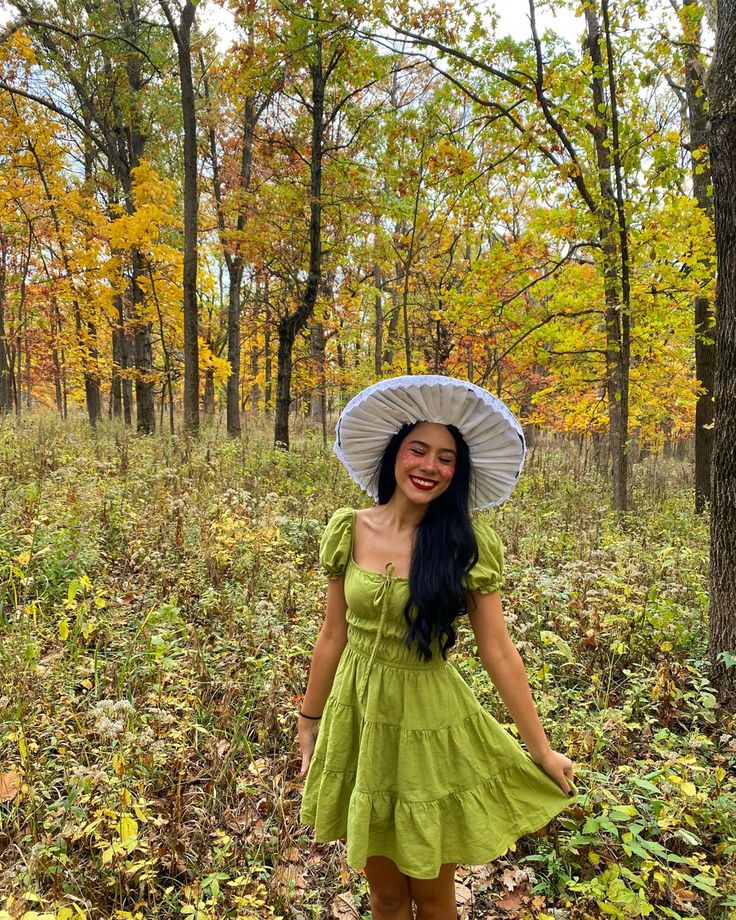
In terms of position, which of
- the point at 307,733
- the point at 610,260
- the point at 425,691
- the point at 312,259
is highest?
the point at 312,259

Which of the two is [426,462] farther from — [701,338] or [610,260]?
[701,338]

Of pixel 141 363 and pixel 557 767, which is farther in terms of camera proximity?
pixel 141 363

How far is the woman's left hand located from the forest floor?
2.16 feet

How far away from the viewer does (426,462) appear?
1.84 m

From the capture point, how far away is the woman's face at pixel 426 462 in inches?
72.7

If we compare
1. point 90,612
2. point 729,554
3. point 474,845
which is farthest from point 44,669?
point 729,554

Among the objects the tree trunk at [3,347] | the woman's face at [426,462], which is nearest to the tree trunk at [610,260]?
the woman's face at [426,462]

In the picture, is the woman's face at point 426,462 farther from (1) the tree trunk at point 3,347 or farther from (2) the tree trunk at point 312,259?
(1) the tree trunk at point 3,347

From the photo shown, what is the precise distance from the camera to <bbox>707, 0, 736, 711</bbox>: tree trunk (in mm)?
2959

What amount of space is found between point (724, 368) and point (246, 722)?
3.53 meters

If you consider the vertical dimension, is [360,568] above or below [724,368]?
below

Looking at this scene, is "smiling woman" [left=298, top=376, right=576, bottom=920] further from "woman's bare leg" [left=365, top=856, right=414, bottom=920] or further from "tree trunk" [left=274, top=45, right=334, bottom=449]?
"tree trunk" [left=274, top=45, right=334, bottom=449]

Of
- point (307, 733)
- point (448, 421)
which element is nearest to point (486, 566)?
point (448, 421)

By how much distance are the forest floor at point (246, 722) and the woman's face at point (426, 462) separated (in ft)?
5.55
